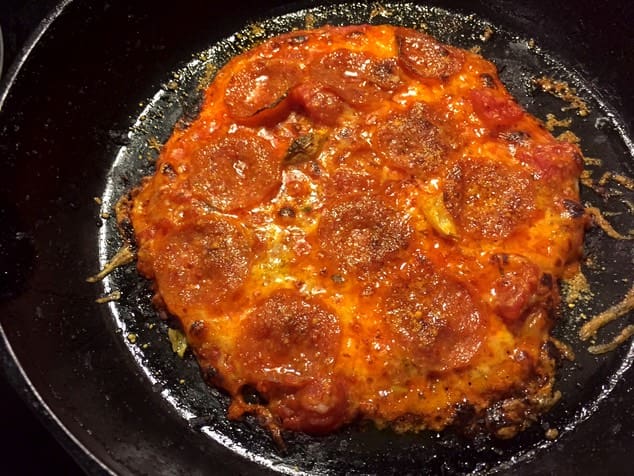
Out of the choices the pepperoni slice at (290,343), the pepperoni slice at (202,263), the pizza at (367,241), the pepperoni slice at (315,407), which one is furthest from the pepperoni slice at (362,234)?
the pepperoni slice at (315,407)

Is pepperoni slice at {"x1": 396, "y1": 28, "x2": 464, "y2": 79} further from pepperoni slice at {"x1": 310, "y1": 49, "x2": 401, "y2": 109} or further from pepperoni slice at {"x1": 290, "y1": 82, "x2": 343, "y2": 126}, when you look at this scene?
pepperoni slice at {"x1": 290, "y1": 82, "x2": 343, "y2": 126}

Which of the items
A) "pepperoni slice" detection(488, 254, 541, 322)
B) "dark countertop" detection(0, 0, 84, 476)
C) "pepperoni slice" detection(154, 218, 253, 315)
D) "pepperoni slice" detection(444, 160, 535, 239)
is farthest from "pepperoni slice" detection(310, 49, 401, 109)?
"dark countertop" detection(0, 0, 84, 476)

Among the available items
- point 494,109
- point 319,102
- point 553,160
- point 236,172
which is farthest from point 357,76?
point 553,160

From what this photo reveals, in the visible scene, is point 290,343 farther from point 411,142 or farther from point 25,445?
point 25,445

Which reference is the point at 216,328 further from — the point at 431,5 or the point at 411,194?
the point at 431,5

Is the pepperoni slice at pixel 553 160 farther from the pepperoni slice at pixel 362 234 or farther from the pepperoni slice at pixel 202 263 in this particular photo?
the pepperoni slice at pixel 202 263

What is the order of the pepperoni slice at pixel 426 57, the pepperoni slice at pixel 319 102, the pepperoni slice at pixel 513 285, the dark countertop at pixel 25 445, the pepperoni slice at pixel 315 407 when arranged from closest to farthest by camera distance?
1. the pepperoni slice at pixel 315 407
2. the pepperoni slice at pixel 513 285
3. the dark countertop at pixel 25 445
4. the pepperoni slice at pixel 319 102
5. the pepperoni slice at pixel 426 57
